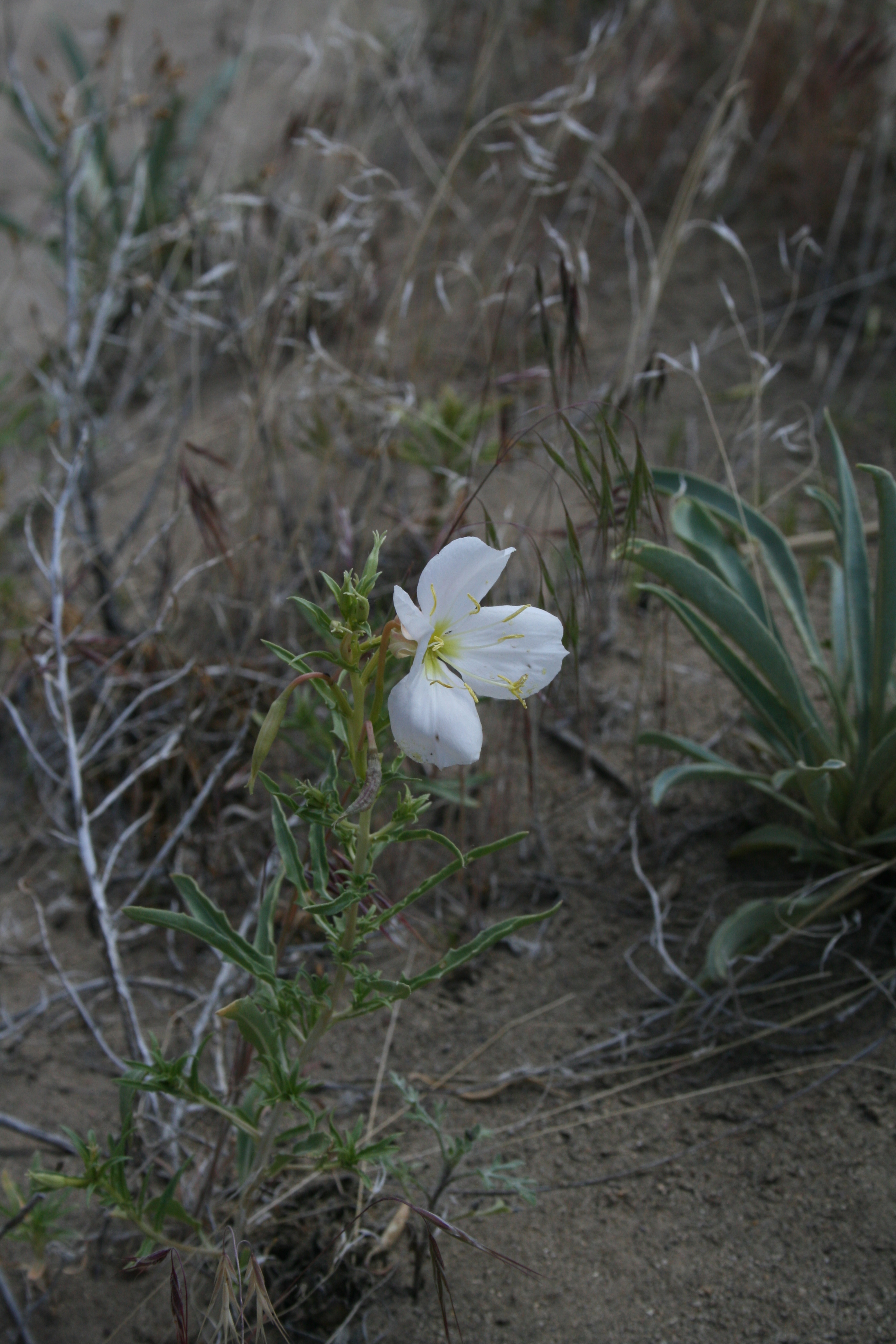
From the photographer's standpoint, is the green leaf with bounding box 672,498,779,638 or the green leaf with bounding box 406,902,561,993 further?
the green leaf with bounding box 672,498,779,638

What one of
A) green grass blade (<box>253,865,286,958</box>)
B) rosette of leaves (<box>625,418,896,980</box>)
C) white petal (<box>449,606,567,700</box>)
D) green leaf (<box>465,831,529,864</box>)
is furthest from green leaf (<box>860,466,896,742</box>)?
green grass blade (<box>253,865,286,958</box>)

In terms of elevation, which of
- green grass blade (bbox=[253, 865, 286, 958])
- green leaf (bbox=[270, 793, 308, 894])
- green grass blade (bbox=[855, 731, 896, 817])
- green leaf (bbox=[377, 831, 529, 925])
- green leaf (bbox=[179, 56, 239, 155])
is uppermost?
green leaf (bbox=[179, 56, 239, 155])

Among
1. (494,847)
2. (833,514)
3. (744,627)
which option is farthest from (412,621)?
(833,514)

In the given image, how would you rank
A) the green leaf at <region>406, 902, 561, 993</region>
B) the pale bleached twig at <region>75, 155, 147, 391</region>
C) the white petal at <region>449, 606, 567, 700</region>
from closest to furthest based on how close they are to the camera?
the white petal at <region>449, 606, 567, 700</region>
the green leaf at <region>406, 902, 561, 993</region>
the pale bleached twig at <region>75, 155, 147, 391</region>

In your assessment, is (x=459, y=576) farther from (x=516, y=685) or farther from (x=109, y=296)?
(x=109, y=296)

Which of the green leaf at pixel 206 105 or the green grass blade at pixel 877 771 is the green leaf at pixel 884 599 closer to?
the green grass blade at pixel 877 771

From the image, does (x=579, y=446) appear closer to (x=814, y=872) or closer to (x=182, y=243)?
(x=814, y=872)

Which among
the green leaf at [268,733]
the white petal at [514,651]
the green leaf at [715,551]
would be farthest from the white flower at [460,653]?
the green leaf at [715,551]

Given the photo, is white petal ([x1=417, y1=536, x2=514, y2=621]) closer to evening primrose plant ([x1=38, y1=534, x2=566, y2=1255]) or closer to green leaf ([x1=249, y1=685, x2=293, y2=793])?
evening primrose plant ([x1=38, y1=534, x2=566, y2=1255])
